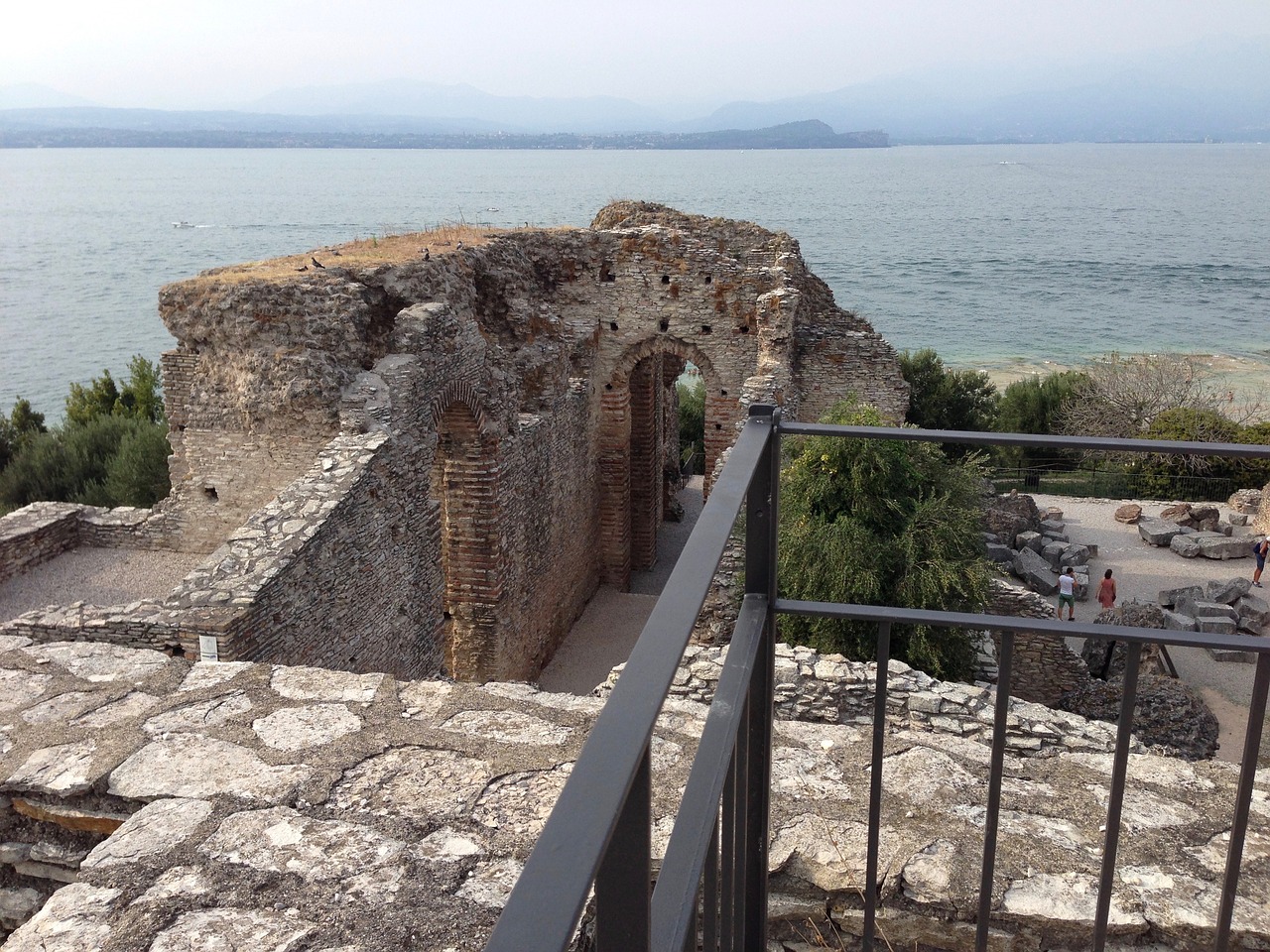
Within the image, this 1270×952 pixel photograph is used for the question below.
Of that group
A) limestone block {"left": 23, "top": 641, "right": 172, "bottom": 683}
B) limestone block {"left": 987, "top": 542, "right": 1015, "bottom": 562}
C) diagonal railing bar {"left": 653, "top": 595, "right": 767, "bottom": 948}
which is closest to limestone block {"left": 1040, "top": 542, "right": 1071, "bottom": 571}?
limestone block {"left": 987, "top": 542, "right": 1015, "bottom": 562}

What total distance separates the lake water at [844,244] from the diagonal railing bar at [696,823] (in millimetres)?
13035

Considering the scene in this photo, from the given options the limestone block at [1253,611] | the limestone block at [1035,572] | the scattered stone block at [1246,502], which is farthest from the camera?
the scattered stone block at [1246,502]

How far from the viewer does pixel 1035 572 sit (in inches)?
600

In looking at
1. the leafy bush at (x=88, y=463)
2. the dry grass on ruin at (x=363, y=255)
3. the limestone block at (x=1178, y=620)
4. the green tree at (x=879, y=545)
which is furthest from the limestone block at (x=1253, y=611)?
the leafy bush at (x=88, y=463)

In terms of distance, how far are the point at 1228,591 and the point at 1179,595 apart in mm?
670

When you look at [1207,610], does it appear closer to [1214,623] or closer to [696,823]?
[1214,623]

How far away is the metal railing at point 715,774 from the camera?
0.97m

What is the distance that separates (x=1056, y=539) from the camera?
55.4ft

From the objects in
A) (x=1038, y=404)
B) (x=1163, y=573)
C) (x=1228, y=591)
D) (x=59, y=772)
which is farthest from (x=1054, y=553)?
(x=59, y=772)

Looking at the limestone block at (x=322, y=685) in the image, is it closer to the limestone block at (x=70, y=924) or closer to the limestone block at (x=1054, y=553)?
the limestone block at (x=70, y=924)

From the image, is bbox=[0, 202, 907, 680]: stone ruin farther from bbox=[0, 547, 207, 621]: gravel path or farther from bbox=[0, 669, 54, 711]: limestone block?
bbox=[0, 669, 54, 711]: limestone block

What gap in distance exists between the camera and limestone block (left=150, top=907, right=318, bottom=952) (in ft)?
9.09

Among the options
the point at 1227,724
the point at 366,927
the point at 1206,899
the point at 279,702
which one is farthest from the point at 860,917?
the point at 1227,724

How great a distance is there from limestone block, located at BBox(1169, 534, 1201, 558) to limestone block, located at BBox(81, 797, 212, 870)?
17329mm
